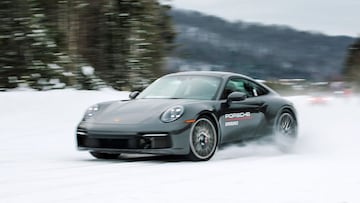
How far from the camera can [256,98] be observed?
10.4 meters

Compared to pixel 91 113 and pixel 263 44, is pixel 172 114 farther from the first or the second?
pixel 263 44

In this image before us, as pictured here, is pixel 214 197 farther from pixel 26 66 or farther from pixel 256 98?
pixel 26 66

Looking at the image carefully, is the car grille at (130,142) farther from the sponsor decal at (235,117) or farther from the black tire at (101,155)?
the sponsor decal at (235,117)

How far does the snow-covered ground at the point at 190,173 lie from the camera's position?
236 inches

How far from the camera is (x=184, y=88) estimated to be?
9945mm

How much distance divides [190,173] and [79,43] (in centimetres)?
1803

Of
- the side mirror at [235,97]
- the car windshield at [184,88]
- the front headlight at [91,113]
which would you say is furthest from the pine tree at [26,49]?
the side mirror at [235,97]

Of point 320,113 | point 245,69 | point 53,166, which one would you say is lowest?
point 245,69

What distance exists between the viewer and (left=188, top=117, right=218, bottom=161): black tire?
8867 mm

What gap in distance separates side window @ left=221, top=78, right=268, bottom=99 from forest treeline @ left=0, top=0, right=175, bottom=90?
8616 millimetres

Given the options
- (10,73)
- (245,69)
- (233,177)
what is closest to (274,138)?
(233,177)

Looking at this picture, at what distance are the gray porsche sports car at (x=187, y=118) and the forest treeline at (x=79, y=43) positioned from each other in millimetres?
8247

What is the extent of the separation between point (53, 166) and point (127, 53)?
16.7 meters

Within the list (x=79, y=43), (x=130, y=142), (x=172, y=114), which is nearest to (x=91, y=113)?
(x=130, y=142)
